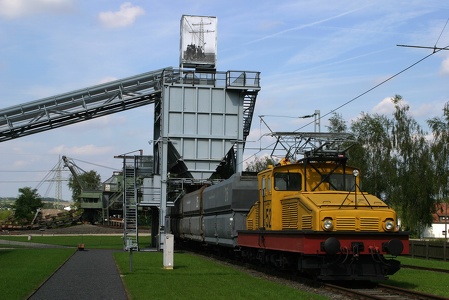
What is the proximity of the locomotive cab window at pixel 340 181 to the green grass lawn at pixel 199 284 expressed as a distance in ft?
11.3

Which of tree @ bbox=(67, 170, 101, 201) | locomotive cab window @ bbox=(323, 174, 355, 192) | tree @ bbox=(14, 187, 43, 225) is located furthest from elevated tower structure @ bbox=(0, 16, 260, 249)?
tree @ bbox=(67, 170, 101, 201)

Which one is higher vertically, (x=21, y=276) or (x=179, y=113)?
(x=179, y=113)

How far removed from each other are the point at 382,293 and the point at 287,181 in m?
4.84

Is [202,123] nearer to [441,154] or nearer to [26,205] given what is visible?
[441,154]

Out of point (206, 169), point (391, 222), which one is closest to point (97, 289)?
point (391, 222)

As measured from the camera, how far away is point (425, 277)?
21.7 m

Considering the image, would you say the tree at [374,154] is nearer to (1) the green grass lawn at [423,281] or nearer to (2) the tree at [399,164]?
(2) the tree at [399,164]

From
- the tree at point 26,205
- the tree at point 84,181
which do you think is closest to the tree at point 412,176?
the tree at point 26,205

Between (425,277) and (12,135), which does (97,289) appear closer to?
(425,277)

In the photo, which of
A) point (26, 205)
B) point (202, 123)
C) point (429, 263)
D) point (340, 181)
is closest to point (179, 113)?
point (202, 123)

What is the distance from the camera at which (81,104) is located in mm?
41406

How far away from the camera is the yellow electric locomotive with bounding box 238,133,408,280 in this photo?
1711cm

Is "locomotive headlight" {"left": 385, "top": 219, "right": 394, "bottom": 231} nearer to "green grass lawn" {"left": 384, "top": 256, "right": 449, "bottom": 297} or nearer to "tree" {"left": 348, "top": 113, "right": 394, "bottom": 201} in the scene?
"green grass lawn" {"left": 384, "top": 256, "right": 449, "bottom": 297}

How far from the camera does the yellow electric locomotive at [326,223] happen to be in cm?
1711
